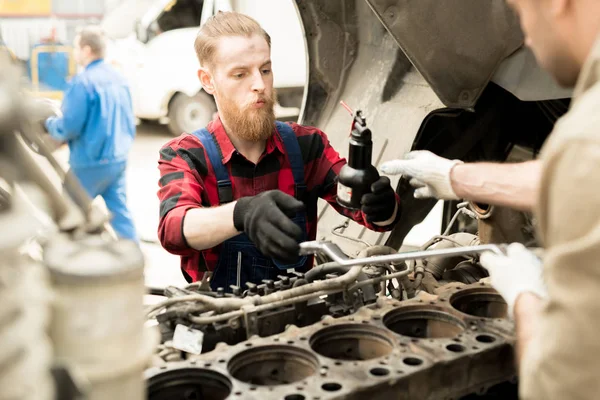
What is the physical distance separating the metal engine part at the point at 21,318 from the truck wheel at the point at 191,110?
818 centimetres

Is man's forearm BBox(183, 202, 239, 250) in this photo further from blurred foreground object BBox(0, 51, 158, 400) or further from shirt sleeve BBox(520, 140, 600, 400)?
shirt sleeve BBox(520, 140, 600, 400)

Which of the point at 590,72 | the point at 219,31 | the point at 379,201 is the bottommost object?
the point at 379,201

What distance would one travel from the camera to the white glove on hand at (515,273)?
155 centimetres

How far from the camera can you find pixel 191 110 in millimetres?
9156

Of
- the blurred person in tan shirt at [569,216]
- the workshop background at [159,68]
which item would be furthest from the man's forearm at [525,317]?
the workshop background at [159,68]

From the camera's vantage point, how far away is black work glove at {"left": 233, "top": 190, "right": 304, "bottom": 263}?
205 centimetres

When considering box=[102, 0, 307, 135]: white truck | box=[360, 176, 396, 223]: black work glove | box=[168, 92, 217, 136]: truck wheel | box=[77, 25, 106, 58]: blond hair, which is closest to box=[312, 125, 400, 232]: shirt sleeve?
box=[360, 176, 396, 223]: black work glove

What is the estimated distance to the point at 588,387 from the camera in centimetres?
112

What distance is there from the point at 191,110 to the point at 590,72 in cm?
826

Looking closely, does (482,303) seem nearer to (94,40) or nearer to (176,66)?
(94,40)

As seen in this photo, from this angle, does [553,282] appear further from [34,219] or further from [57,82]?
[57,82]

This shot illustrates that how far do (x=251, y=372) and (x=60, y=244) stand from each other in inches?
33.6

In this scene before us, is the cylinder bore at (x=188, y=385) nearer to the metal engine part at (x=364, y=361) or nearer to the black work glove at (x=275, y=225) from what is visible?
the metal engine part at (x=364, y=361)

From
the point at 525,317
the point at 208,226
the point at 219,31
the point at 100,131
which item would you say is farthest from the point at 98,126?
the point at 525,317
